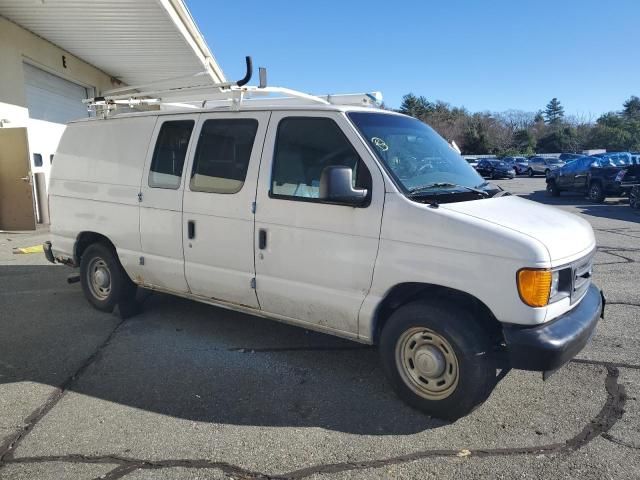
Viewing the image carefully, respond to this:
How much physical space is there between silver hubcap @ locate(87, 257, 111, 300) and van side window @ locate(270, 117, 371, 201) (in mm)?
2607

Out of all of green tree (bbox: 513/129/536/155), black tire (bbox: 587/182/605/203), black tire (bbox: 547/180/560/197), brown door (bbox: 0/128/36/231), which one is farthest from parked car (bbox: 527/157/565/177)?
brown door (bbox: 0/128/36/231)

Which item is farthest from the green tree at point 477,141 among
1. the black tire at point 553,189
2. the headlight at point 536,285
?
the headlight at point 536,285

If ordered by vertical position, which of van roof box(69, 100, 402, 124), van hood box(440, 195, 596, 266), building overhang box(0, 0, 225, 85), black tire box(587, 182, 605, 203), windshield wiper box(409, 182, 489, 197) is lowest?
black tire box(587, 182, 605, 203)

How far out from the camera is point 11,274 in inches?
303

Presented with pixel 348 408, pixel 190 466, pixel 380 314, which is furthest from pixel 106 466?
pixel 380 314

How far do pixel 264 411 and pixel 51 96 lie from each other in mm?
13001

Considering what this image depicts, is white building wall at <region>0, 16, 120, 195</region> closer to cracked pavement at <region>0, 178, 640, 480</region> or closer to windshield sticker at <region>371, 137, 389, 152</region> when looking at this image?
cracked pavement at <region>0, 178, 640, 480</region>

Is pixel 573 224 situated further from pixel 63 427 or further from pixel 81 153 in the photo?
pixel 81 153

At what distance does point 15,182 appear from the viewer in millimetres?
11203

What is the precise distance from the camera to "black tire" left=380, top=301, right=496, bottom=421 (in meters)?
3.33

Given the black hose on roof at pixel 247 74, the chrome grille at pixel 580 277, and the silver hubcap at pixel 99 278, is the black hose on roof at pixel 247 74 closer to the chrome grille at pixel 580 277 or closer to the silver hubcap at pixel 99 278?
the silver hubcap at pixel 99 278

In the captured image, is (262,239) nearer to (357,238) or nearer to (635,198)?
(357,238)

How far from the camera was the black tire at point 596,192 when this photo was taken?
18562 millimetres

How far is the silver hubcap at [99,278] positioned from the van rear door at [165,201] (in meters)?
0.81
